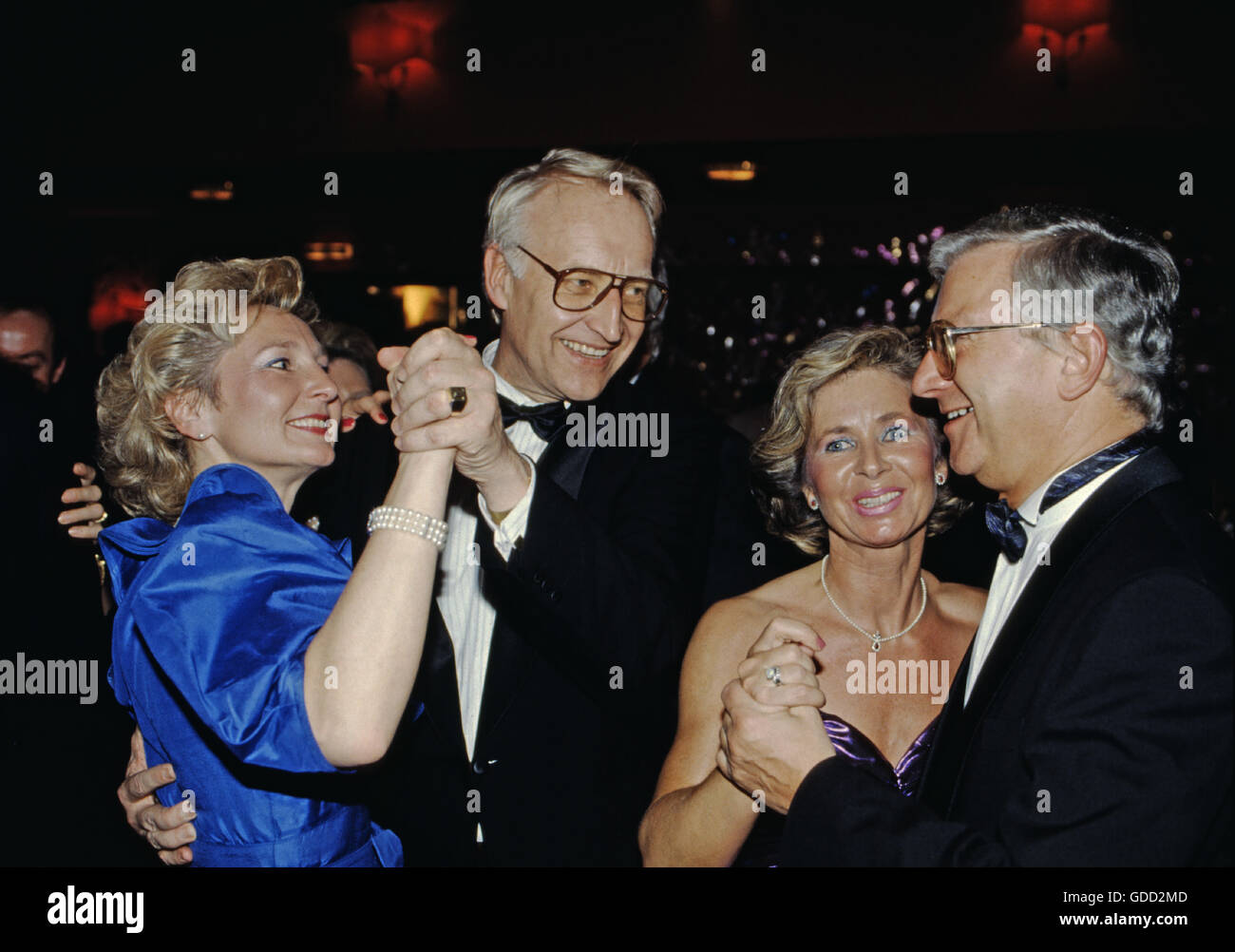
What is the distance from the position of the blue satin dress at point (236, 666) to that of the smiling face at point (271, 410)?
95mm

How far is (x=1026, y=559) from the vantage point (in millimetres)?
1593

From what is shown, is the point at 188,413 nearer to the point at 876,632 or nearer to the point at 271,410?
the point at 271,410

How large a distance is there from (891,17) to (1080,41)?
108cm

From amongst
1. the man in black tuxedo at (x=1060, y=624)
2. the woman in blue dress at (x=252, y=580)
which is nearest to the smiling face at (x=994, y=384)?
the man in black tuxedo at (x=1060, y=624)

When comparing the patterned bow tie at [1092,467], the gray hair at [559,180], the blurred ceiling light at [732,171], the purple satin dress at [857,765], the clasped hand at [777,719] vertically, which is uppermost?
the blurred ceiling light at [732,171]

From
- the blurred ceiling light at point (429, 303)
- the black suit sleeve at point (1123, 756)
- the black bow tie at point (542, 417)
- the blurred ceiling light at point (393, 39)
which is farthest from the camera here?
the blurred ceiling light at point (429, 303)

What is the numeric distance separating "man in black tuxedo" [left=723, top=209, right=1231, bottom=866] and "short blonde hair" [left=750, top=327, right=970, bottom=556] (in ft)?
1.05

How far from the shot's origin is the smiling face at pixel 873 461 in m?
2.12

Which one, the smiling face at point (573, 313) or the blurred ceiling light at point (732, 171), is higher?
the blurred ceiling light at point (732, 171)

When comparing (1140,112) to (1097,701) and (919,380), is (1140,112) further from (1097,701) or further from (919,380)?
(1097,701)

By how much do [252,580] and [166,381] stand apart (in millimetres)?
550

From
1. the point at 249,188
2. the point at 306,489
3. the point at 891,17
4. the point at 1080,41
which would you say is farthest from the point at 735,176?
the point at 306,489

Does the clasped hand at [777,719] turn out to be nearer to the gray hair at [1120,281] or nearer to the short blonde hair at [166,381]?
the gray hair at [1120,281]

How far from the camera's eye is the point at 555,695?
6.28 feet
